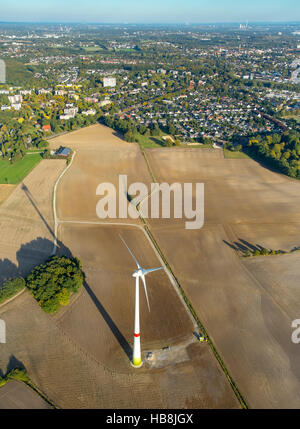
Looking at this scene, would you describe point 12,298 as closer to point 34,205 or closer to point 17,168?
point 34,205

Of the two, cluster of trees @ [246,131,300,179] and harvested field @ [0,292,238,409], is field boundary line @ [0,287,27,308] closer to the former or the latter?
harvested field @ [0,292,238,409]

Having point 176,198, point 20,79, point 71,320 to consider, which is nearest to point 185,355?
point 71,320

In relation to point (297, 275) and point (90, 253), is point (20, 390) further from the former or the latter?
point (297, 275)

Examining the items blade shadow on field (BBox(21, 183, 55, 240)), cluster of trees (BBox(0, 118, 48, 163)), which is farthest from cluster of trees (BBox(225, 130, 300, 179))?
cluster of trees (BBox(0, 118, 48, 163))

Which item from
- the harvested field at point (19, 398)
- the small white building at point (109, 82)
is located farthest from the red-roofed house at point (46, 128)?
the harvested field at point (19, 398)

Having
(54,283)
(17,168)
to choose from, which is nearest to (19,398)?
(54,283)

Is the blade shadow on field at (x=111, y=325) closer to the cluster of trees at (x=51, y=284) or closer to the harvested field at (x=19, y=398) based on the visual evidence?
the cluster of trees at (x=51, y=284)
